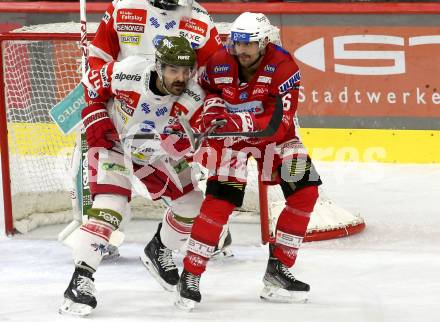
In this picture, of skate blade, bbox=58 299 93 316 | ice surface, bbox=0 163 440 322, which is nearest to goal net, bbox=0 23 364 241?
ice surface, bbox=0 163 440 322

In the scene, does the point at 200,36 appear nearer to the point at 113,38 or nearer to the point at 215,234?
the point at 113,38

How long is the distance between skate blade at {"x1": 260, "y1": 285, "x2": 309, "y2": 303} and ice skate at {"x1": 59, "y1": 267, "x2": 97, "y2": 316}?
0.79 m

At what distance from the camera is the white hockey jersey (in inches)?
202

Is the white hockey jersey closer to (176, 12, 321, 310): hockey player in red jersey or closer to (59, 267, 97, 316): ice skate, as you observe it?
(176, 12, 321, 310): hockey player in red jersey

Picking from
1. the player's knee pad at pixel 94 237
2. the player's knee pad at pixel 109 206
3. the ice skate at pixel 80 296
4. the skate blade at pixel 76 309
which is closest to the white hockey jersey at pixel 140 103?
the player's knee pad at pixel 109 206

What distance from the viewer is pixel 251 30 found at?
16.7 feet

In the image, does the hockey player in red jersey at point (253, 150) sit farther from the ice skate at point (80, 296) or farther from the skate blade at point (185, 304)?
the ice skate at point (80, 296)

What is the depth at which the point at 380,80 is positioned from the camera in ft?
26.1

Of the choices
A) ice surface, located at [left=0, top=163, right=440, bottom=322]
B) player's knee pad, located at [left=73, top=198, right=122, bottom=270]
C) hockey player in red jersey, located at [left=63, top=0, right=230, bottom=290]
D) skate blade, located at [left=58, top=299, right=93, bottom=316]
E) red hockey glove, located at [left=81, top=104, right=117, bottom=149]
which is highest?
hockey player in red jersey, located at [left=63, top=0, right=230, bottom=290]

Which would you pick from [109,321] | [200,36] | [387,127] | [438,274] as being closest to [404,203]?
[387,127]

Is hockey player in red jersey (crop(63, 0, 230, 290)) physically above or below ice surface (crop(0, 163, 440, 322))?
above

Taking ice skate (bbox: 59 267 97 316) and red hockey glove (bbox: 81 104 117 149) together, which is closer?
ice skate (bbox: 59 267 97 316)

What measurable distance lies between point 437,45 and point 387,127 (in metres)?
0.61

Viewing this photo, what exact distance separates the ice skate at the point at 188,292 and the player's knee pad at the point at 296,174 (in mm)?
562
